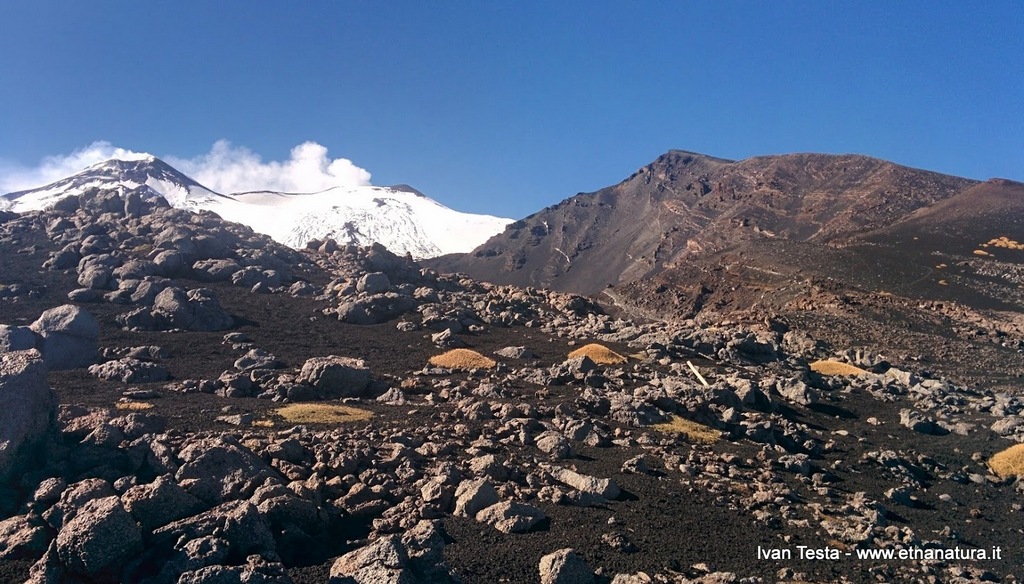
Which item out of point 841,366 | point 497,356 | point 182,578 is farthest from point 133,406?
point 841,366

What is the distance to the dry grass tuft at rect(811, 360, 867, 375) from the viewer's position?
25.4 metres

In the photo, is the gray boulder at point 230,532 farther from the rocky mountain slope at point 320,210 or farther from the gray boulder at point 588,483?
the rocky mountain slope at point 320,210

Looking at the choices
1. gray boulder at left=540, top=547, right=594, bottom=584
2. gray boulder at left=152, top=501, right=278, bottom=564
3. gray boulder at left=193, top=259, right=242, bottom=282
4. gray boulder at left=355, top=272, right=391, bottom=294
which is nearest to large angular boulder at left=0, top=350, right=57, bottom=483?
gray boulder at left=152, top=501, right=278, bottom=564

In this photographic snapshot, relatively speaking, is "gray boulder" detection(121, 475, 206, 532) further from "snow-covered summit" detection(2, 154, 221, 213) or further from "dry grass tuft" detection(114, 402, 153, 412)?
"snow-covered summit" detection(2, 154, 221, 213)

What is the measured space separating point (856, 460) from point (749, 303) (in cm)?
3597

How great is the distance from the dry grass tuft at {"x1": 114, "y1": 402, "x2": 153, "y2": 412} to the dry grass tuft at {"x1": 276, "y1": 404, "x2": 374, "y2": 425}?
2909mm

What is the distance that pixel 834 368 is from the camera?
86.1ft

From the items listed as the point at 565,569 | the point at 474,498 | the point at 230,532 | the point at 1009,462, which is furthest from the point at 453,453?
the point at 1009,462

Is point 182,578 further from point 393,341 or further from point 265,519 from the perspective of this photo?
point 393,341

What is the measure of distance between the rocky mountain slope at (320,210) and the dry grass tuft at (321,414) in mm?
75112

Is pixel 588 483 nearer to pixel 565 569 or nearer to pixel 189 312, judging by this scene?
pixel 565 569

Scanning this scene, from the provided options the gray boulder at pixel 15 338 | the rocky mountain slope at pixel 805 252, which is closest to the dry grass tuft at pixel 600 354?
the gray boulder at pixel 15 338

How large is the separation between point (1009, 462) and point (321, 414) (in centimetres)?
1576

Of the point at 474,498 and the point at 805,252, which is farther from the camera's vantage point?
the point at 805,252
